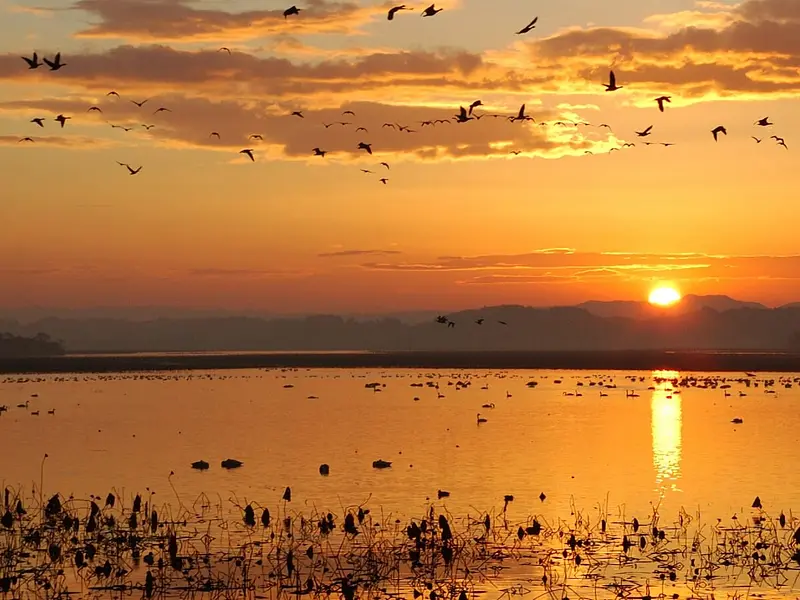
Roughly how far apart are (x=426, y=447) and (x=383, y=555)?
85.9ft

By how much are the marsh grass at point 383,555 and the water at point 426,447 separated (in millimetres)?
2910

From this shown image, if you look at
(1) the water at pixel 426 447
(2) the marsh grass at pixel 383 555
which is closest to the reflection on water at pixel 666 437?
(1) the water at pixel 426 447

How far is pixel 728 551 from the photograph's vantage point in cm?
2831

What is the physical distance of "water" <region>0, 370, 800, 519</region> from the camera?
126 feet

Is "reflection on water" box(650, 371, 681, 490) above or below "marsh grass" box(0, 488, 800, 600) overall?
above

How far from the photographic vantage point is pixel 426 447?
53.8 m

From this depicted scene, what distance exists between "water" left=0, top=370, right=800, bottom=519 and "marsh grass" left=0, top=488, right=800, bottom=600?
2.91m

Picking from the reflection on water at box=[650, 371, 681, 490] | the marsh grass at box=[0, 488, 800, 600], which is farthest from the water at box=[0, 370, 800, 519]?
the marsh grass at box=[0, 488, 800, 600]

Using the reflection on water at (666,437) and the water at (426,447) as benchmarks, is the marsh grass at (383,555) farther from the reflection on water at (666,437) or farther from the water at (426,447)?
the reflection on water at (666,437)

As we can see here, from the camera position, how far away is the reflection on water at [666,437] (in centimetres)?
4328

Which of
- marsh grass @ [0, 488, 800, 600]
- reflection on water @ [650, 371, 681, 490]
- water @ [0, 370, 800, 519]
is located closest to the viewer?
marsh grass @ [0, 488, 800, 600]

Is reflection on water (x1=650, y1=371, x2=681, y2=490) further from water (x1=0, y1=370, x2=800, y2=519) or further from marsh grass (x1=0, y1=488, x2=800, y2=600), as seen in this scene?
marsh grass (x1=0, y1=488, x2=800, y2=600)

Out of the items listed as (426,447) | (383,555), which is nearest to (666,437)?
(426,447)

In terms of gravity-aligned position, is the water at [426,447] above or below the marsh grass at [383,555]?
above
